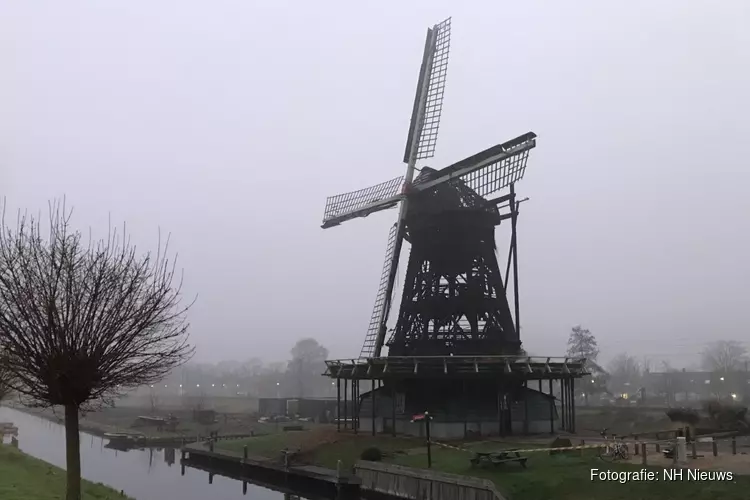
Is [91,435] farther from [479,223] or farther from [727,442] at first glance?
[727,442]

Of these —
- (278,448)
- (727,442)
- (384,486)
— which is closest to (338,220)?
(278,448)

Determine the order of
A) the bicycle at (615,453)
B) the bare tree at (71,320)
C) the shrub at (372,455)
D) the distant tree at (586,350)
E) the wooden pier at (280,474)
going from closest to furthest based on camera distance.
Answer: the bare tree at (71,320) < the bicycle at (615,453) < the wooden pier at (280,474) < the shrub at (372,455) < the distant tree at (586,350)

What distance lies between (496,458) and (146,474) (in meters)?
29.2

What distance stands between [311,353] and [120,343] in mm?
156667

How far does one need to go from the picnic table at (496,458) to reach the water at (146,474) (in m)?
13.4

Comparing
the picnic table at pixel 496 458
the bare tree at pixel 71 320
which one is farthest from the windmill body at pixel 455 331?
the bare tree at pixel 71 320

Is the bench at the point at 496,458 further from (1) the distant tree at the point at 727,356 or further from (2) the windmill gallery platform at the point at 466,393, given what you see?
(1) the distant tree at the point at 727,356

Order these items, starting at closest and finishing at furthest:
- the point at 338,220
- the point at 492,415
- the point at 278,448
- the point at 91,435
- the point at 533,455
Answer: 1. the point at 533,455
2. the point at 492,415
3. the point at 278,448
4. the point at 338,220
5. the point at 91,435

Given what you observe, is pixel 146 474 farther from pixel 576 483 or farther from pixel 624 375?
pixel 624 375

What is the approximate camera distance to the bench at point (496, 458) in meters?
23.2

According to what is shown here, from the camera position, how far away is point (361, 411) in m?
40.2

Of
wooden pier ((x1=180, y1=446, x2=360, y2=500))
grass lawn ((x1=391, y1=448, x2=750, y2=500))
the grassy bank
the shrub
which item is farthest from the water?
grass lawn ((x1=391, y1=448, x2=750, y2=500))

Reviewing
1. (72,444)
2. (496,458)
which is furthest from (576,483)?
(72,444)

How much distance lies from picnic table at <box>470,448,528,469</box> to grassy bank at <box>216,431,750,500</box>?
22 centimetres
